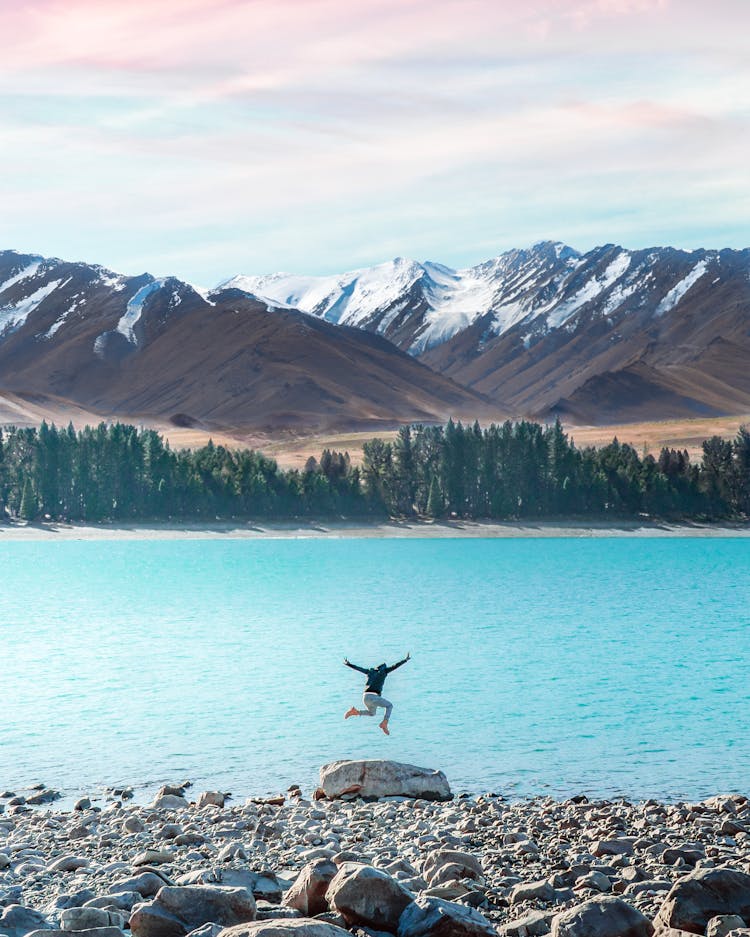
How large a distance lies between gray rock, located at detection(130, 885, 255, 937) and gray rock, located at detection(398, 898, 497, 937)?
2.41 m

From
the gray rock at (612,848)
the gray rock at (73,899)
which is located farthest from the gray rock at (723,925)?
the gray rock at (73,899)

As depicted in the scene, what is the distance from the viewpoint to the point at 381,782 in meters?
31.1

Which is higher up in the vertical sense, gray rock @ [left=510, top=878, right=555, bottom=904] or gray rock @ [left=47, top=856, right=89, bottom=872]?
gray rock @ [left=510, top=878, right=555, bottom=904]

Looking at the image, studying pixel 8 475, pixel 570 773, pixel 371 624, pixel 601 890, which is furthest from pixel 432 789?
pixel 8 475

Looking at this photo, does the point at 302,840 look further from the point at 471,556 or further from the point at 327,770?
the point at 471,556

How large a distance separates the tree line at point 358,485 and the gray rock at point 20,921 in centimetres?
16772

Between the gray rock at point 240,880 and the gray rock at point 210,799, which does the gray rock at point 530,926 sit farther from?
the gray rock at point 210,799

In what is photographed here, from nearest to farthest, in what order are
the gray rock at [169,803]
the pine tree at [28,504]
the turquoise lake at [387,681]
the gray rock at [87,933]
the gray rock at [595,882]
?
1. the gray rock at [87,933]
2. the gray rock at [595,882]
3. the gray rock at [169,803]
4. the turquoise lake at [387,681]
5. the pine tree at [28,504]

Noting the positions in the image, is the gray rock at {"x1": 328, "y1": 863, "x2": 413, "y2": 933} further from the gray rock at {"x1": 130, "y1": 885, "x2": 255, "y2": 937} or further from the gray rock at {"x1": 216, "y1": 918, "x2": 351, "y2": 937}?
the gray rock at {"x1": 216, "y1": 918, "x2": 351, "y2": 937}

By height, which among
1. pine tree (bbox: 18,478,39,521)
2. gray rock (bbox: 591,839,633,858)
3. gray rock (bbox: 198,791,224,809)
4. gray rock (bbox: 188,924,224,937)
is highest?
pine tree (bbox: 18,478,39,521)

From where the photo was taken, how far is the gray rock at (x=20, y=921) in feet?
61.7

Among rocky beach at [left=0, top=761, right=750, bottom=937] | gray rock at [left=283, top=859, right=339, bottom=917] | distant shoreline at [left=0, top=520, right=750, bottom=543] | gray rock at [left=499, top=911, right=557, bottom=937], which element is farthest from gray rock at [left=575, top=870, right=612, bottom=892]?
distant shoreline at [left=0, top=520, right=750, bottom=543]

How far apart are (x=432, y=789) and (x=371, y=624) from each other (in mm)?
50242

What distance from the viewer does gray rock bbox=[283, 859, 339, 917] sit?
20.0 m
